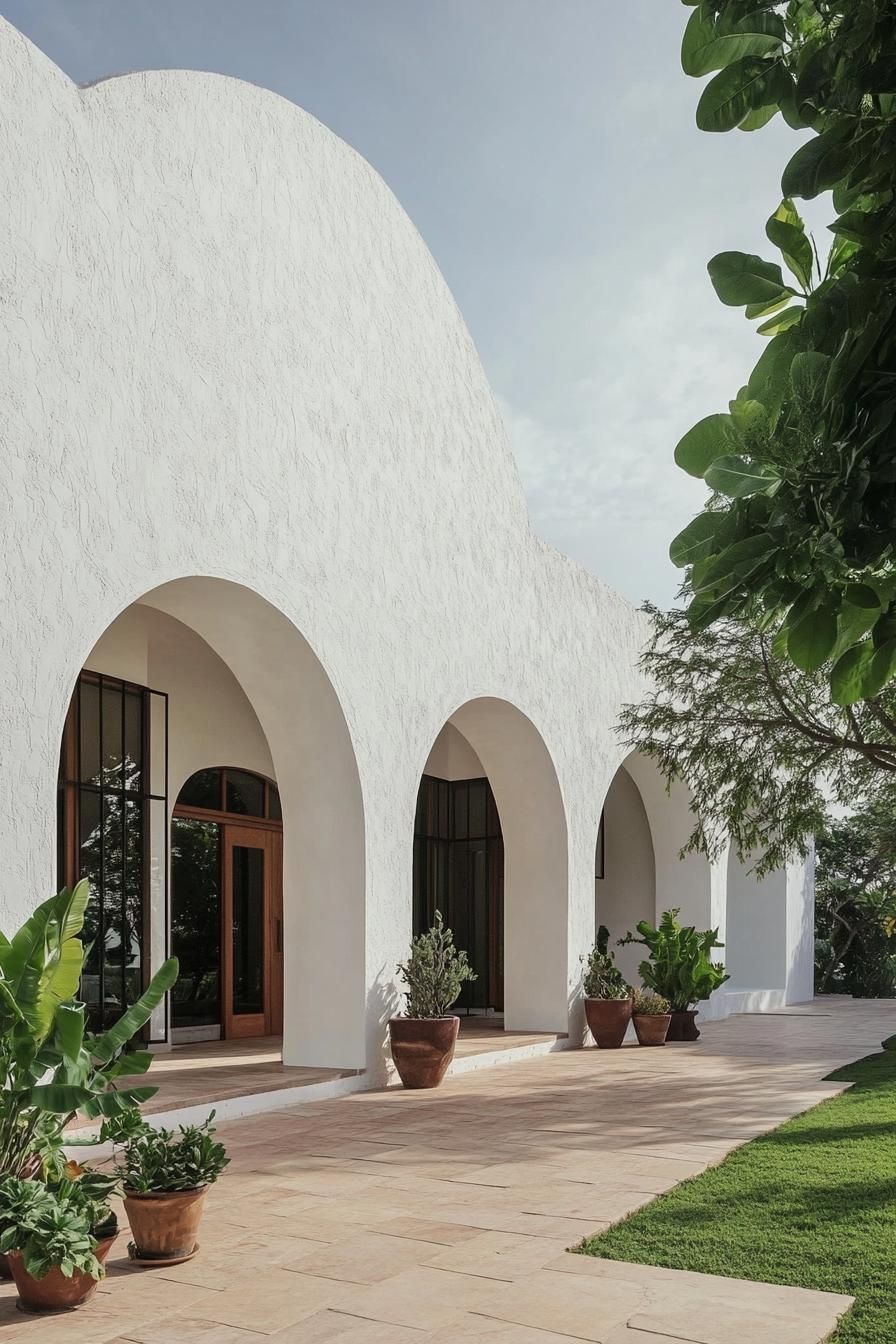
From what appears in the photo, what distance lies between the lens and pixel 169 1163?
6.03 m

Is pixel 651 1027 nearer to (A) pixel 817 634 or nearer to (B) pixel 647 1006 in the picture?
(B) pixel 647 1006

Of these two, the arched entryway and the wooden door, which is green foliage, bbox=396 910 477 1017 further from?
the wooden door

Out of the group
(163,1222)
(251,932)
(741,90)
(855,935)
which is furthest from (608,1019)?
(855,935)

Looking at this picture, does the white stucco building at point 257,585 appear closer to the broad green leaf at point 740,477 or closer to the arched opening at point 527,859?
the arched opening at point 527,859

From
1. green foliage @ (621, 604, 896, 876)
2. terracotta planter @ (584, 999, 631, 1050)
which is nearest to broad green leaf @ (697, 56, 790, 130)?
green foliage @ (621, 604, 896, 876)

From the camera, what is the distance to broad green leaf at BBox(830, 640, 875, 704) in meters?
2.18

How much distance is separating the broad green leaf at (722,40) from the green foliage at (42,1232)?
5.06m

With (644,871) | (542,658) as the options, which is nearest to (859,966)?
(644,871)

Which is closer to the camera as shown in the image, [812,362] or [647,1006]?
[812,362]

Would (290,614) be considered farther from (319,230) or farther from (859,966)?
(859,966)

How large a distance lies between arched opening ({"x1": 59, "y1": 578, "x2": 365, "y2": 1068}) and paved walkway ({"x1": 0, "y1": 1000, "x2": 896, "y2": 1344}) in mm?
1273

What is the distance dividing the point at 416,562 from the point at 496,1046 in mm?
5341

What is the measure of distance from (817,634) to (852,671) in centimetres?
27

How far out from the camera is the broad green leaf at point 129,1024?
5828 mm
